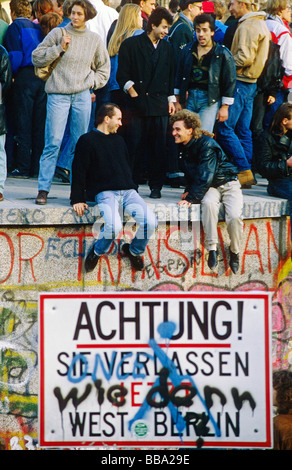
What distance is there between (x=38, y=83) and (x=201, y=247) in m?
2.78

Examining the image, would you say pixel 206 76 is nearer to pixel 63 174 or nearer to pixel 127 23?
pixel 127 23

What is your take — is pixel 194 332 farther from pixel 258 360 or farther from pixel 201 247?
pixel 201 247

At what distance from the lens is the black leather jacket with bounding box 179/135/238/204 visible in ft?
26.3

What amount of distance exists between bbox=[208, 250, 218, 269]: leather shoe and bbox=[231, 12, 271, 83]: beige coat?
7.47 feet

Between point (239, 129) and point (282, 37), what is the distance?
122 cm

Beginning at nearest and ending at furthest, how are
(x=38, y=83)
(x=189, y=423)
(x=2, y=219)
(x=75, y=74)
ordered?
1. (x=189, y=423)
2. (x=2, y=219)
3. (x=75, y=74)
4. (x=38, y=83)

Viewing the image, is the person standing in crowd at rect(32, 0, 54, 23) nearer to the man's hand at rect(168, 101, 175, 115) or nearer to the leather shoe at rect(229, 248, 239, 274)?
the man's hand at rect(168, 101, 175, 115)

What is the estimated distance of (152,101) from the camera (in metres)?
8.73

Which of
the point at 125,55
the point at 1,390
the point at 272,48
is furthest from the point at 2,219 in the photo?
the point at 272,48

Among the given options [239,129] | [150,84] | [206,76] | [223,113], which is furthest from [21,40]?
[239,129]

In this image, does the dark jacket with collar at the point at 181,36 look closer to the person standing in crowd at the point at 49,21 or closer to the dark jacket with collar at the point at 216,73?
the dark jacket with collar at the point at 216,73

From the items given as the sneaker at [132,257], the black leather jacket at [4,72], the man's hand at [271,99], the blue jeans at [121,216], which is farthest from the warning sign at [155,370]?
the man's hand at [271,99]
